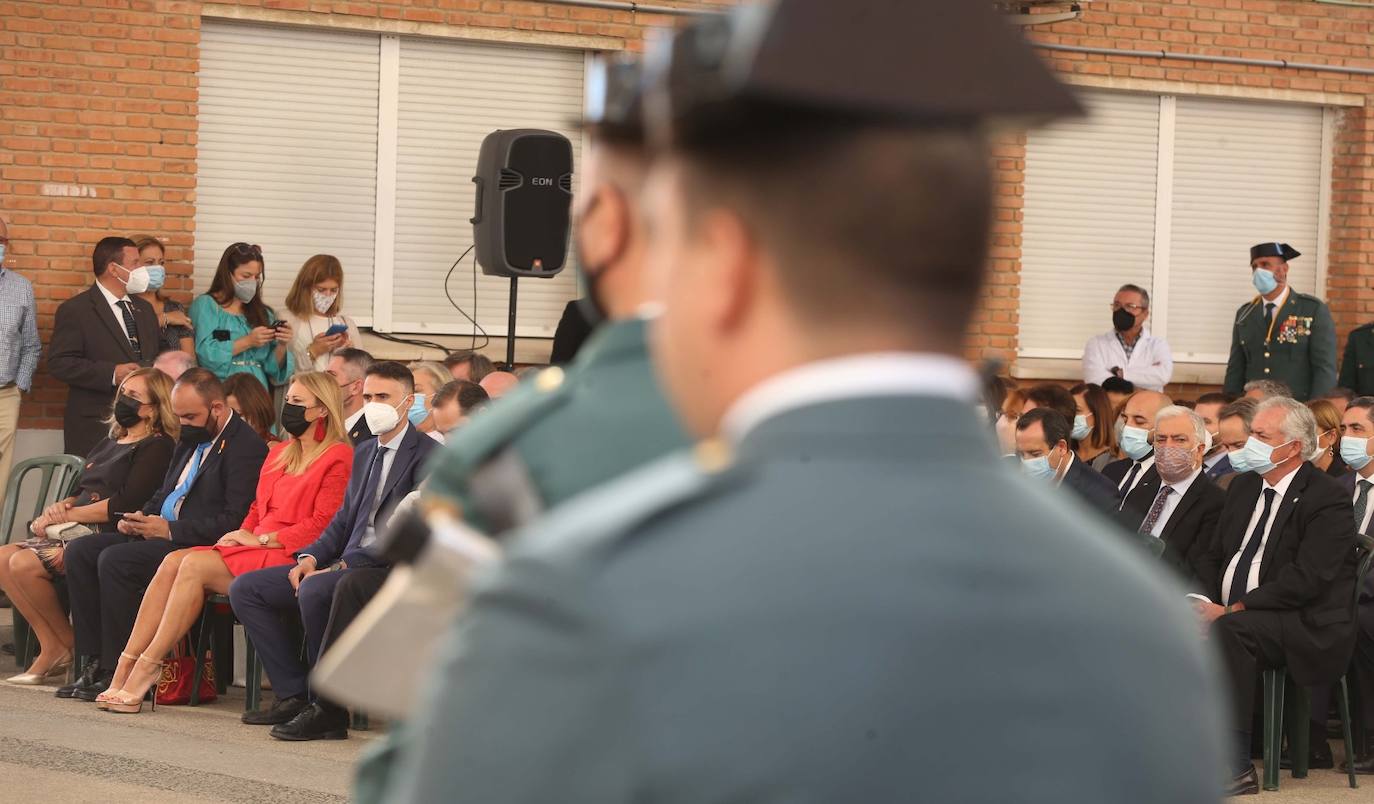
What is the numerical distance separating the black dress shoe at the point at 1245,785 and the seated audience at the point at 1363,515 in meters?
0.75

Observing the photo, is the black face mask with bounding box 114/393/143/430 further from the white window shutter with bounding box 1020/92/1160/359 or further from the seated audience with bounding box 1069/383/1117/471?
the white window shutter with bounding box 1020/92/1160/359

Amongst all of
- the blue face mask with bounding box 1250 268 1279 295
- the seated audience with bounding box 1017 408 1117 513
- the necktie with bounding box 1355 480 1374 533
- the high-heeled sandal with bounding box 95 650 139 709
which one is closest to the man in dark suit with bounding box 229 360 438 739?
the high-heeled sandal with bounding box 95 650 139 709

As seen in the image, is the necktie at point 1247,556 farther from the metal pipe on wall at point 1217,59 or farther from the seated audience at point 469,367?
the metal pipe on wall at point 1217,59

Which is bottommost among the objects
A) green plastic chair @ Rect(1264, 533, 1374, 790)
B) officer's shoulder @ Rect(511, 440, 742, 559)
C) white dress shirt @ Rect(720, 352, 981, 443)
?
green plastic chair @ Rect(1264, 533, 1374, 790)

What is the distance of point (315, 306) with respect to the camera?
11828 millimetres

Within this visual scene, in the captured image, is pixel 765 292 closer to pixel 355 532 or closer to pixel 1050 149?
pixel 355 532

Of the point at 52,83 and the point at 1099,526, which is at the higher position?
the point at 52,83

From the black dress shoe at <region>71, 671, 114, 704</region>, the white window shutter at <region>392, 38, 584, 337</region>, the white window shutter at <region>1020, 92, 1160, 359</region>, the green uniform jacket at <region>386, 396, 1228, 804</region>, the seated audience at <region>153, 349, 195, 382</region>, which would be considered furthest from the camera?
the white window shutter at <region>1020, 92, 1160, 359</region>

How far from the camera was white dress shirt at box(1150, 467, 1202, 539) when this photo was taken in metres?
7.80

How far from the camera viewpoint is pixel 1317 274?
1470cm

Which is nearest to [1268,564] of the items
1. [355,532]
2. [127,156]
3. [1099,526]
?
[355,532]

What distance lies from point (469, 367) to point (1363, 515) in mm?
4554

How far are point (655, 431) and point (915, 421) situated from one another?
48 cm

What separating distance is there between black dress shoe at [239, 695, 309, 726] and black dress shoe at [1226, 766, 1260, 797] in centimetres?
377
